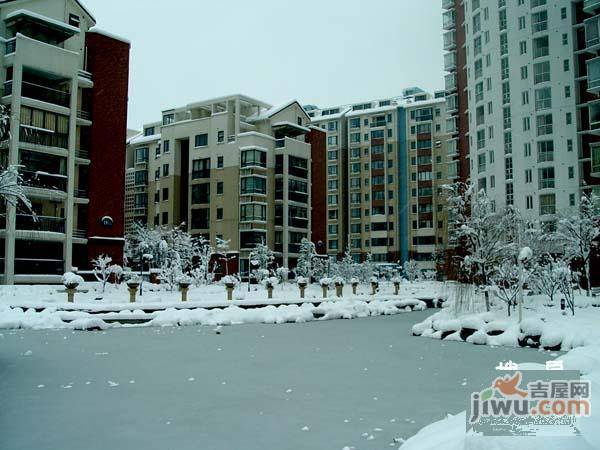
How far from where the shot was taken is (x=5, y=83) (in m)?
38.1

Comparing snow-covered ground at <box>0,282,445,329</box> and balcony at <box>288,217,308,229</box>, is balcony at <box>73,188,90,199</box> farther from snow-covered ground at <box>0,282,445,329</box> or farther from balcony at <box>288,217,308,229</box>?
balcony at <box>288,217,308,229</box>

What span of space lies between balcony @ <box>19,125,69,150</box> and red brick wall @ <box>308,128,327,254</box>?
32.2 metres

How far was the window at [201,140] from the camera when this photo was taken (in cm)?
6284

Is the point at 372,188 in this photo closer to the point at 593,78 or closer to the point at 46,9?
the point at 593,78

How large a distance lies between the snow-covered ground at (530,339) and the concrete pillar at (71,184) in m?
25.8

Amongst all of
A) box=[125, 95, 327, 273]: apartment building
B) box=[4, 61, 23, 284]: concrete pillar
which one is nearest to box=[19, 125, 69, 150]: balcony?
box=[4, 61, 23, 284]: concrete pillar

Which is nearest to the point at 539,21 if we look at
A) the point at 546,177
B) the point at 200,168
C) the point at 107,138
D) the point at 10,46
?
the point at 546,177

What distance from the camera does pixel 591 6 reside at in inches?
1736

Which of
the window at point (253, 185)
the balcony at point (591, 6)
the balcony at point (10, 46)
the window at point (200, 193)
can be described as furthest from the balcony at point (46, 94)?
the balcony at point (591, 6)

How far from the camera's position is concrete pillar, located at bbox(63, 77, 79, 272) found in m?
38.4

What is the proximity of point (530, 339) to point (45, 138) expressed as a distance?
33.8 m

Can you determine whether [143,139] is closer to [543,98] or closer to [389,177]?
[389,177]

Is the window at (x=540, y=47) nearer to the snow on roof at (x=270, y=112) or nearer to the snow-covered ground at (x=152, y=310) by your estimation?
the snow on roof at (x=270, y=112)

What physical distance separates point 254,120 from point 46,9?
2584cm
